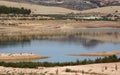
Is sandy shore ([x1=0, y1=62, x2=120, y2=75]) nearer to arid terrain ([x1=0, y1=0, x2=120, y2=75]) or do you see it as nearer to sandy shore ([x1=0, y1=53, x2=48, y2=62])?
arid terrain ([x1=0, y1=0, x2=120, y2=75])

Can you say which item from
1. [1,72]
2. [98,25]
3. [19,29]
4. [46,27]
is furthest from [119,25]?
[1,72]

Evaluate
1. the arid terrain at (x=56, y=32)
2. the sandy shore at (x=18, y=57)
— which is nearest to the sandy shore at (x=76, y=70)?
the arid terrain at (x=56, y=32)

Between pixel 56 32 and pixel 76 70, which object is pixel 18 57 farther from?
pixel 56 32

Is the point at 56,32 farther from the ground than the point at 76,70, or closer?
closer

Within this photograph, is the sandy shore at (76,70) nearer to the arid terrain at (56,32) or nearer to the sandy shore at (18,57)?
the arid terrain at (56,32)

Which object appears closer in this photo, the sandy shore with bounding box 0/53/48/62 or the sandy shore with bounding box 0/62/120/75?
the sandy shore with bounding box 0/62/120/75

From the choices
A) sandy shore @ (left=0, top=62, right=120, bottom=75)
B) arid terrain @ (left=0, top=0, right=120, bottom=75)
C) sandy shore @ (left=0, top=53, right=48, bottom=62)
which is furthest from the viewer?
sandy shore @ (left=0, top=53, right=48, bottom=62)

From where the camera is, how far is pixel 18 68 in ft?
100

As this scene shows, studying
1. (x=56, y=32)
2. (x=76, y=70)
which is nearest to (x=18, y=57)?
Result: (x=76, y=70)

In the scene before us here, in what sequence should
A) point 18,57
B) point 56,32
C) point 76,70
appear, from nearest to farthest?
point 76,70, point 18,57, point 56,32

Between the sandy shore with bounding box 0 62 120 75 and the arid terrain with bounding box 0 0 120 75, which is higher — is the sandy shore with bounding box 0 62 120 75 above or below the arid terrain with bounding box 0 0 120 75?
above

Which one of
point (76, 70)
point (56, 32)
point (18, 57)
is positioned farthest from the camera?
point (56, 32)

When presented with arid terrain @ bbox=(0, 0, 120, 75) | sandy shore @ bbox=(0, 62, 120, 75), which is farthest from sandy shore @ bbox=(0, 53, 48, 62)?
sandy shore @ bbox=(0, 62, 120, 75)

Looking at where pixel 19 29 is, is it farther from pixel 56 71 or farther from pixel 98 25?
pixel 56 71
